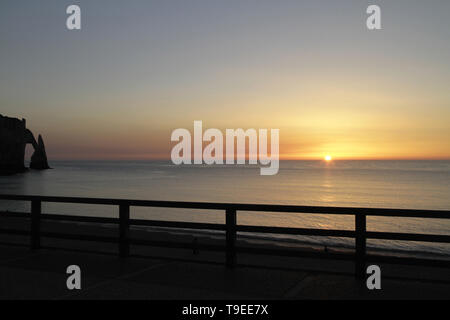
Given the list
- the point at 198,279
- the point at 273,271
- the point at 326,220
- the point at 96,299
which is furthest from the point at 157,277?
the point at 326,220

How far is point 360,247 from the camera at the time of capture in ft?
22.7

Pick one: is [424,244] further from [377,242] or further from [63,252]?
[63,252]

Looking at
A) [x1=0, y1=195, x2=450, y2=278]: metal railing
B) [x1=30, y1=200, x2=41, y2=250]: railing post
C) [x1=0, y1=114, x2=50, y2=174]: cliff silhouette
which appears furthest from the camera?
[x1=0, y1=114, x2=50, y2=174]: cliff silhouette

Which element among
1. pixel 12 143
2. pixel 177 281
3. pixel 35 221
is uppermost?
pixel 12 143

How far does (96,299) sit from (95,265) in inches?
86.8

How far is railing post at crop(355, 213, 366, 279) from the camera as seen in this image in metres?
6.84

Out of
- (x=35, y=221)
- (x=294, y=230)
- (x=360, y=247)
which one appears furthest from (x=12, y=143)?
(x=360, y=247)

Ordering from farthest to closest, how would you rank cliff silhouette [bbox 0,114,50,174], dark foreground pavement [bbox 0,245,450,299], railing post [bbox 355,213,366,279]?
cliff silhouette [bbox 0,114,50,174] → railing post [bbox 355,213,366,279] → dark foreground pavement [bbox 0,245,450,299]

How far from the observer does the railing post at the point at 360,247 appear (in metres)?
6.84

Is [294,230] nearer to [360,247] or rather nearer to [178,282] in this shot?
[360,247]

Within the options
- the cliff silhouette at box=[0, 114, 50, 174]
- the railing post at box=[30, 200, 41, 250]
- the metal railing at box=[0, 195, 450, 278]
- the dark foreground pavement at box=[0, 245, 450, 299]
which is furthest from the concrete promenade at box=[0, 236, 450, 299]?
the cliff silhouette at box=[0, 114, 50, 174]

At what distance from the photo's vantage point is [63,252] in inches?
357

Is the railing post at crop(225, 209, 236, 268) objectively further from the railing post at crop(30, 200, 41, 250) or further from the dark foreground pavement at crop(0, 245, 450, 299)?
the railing post at crop(30, 200, 41, 250)

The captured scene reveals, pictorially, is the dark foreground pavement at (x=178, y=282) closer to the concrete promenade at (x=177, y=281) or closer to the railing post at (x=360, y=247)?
the concrete promenade at (x=177, y=281)
